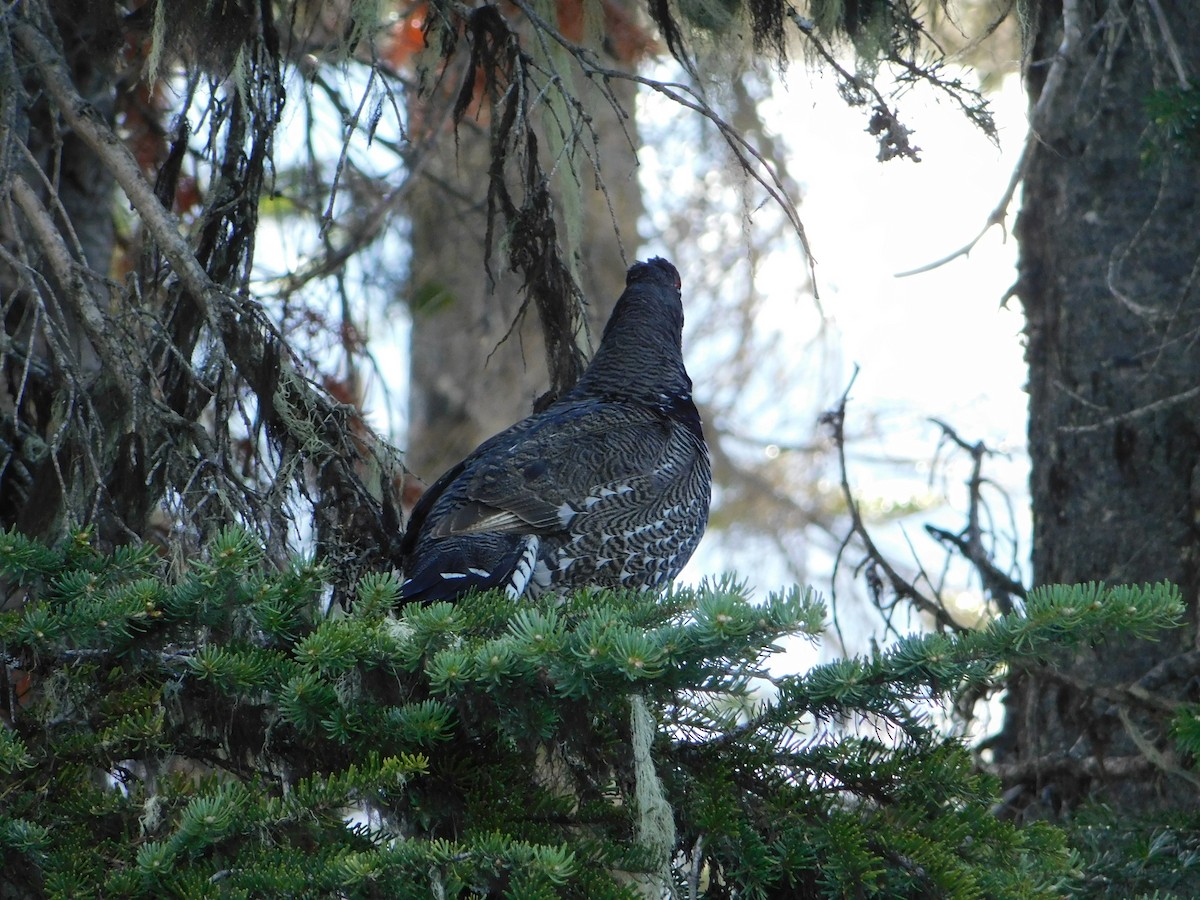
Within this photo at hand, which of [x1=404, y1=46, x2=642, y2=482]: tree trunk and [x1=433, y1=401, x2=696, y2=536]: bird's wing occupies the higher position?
[x1=404, y1=46, x2=642, y2=482]: tree trunk

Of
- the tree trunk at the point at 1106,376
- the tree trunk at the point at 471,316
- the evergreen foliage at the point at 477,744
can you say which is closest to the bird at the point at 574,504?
the evergreen foliage at the point at 477,744

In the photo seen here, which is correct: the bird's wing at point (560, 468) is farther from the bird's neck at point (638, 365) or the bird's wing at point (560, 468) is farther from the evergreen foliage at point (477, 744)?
the evergreen foliage at point (477, 744)

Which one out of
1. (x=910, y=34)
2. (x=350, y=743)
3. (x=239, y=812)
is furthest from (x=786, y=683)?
(x=910, y=34)

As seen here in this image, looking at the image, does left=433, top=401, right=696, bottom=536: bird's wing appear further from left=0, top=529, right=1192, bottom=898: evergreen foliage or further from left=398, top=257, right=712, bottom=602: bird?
left=0, top=529, right=1192, bottom=898: evergreen foliage

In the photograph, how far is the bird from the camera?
389cm

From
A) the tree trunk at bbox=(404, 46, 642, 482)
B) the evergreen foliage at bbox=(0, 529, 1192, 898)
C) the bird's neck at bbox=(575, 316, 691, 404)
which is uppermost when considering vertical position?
the tree trunk at bbox=(404, 46, 642, 482)

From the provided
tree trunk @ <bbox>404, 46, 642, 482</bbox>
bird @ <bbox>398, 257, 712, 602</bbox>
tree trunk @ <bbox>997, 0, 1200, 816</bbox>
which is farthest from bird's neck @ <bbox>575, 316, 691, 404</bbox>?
tree trunk @ <bbox>404, 46, 642, 482</bbox>

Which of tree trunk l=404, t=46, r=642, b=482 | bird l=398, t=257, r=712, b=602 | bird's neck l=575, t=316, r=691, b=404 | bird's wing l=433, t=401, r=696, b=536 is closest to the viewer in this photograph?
Answer: bird l=398, t=257, r=712, b=602

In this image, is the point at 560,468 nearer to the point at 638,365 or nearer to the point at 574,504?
the point at 574,504

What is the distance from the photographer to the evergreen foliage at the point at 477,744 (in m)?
2.10

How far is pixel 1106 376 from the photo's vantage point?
16.5 feet

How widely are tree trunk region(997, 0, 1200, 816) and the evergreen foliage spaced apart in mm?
2343

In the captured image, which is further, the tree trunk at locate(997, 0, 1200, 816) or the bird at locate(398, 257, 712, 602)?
the tree trunk at locate(997, 0, 1200, 816)

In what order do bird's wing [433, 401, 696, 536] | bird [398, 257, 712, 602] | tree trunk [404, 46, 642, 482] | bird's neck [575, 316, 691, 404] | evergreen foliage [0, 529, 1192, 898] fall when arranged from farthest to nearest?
1. tree trunk [404, 46, 642, 482]
2. bird's neck [575, 316, 691, 404]
3. bird's wing [433, 401, 696, 536]
4. bird [398, 257, 712, 602]
5. evergreen foliage [0, 529, 1192, 898]
